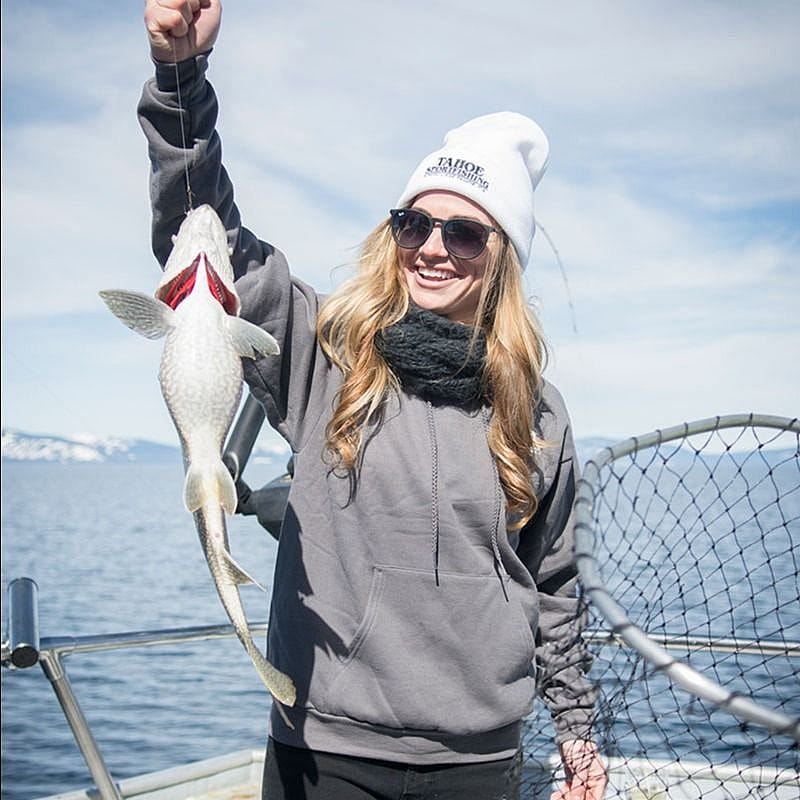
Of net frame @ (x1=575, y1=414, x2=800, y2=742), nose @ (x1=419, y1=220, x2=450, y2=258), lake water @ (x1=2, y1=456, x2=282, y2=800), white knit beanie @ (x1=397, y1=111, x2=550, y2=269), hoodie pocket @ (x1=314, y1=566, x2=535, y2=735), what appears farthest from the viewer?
lake water @ (x1=2, y1=456, x2=282, y2=800)

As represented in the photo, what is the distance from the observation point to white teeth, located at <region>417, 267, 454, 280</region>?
2764 millimetres

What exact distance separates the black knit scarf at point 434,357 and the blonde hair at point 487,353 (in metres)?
0.03

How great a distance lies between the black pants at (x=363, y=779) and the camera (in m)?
2.50

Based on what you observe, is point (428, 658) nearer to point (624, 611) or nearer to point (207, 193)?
point (624, 611)

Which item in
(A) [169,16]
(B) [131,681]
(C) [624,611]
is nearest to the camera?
(C) [624,611]

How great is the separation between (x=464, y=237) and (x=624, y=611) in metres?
1.15

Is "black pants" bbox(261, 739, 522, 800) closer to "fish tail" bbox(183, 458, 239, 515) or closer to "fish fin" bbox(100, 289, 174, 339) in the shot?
"fish tail" bbox(183, 458, 239, 515)

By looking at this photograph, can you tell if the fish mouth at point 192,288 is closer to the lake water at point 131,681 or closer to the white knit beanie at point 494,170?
the white knit beanie at point 494,170

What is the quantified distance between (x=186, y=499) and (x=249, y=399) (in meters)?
2.45

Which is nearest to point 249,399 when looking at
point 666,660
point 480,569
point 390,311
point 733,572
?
point 390,311

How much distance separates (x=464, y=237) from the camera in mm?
2762

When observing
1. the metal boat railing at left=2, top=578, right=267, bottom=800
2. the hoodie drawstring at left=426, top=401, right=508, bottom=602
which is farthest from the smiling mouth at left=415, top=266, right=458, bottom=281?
the metal boat railing at left=2, top=578, right=267, bottom=800

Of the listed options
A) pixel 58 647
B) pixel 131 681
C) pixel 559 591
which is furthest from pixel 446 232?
pixel 131 681

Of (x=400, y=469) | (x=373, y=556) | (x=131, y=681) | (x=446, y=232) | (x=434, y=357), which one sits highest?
(x=446, y=232)
